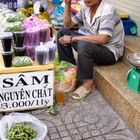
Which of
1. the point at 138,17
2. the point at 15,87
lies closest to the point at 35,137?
the point at 15,87

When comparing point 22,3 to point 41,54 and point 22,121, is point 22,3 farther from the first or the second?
point 22,121

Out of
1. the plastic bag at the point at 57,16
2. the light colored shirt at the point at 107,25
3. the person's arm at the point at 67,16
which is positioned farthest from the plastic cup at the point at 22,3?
the light colored shirt at the point at 107,25

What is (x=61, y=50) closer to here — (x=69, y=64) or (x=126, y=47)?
(x=69, y=64)

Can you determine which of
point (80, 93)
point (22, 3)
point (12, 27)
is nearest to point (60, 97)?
point (80, 93)

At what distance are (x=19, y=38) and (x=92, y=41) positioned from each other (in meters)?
0.76

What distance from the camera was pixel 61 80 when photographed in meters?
2.79

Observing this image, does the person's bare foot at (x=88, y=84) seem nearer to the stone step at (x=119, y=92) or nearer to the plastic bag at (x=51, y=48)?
the stone step at (x=119, y=92)

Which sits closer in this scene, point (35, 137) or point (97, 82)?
point (35, 137)

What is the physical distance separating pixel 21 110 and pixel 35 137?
57 centimetres

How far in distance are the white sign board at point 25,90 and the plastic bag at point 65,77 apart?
0.29 m

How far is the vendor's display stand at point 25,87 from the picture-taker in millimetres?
2328

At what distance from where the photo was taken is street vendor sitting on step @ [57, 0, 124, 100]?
271 centimetres

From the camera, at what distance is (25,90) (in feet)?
7.88

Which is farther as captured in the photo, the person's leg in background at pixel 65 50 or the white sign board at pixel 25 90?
the person's leg in background at pixel 65 50
